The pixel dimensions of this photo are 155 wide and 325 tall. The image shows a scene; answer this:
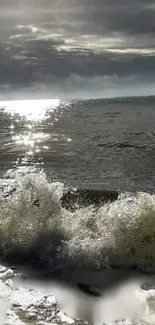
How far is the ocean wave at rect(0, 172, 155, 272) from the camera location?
400 inches

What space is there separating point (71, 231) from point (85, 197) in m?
5.35

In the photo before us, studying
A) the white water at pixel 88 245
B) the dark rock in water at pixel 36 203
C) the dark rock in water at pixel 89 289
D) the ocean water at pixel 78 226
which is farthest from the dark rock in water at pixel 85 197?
the dark rock in water at pixel 89 289

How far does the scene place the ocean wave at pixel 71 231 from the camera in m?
10.1

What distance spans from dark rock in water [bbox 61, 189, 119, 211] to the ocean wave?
2.24m

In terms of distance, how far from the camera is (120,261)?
9.98 metres

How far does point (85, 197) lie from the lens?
55.8ft

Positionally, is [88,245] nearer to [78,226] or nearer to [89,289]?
[78,226]

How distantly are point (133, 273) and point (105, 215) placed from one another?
2905mm

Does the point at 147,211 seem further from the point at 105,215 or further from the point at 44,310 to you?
the point at 44,310

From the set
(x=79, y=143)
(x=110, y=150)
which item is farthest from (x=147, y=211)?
(x=79, y=143)

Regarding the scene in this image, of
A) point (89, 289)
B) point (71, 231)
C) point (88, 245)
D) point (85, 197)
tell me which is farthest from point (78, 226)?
point (85, 197)

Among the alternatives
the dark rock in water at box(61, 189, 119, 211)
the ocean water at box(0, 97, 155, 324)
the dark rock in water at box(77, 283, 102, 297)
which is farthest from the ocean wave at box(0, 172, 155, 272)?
the dark rock in water at box(61, 189, 119, 211)

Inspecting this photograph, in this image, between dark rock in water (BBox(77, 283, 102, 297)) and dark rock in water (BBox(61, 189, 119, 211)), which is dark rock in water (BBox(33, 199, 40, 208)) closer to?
dark rock in water (BBox(61, 189, 119, 211))

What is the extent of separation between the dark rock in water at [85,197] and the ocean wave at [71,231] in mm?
2239
